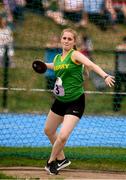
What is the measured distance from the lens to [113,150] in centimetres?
1050

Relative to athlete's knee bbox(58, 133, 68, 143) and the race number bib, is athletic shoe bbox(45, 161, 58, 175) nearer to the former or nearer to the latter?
athlete's knee bbox(58, 133, 68, 143)

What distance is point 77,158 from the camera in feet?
32.1

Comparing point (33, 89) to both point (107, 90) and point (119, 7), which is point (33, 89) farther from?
point (119, 7)

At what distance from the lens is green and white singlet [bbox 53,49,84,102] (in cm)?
859

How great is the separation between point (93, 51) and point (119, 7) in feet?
4.01

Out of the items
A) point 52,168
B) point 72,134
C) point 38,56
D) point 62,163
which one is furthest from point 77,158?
point 38,56

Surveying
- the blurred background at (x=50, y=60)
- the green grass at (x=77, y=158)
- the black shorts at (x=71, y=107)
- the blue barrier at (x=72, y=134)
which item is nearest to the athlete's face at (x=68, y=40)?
the black shorts at (x=71, y=107)

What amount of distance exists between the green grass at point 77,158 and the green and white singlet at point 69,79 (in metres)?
1.17

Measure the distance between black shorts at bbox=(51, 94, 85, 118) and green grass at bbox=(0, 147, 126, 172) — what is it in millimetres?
952

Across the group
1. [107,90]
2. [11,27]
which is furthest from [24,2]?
[107,90]

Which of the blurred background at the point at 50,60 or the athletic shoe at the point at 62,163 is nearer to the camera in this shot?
the athletic shoe at the point at 62,163

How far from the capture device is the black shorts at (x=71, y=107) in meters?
8.59

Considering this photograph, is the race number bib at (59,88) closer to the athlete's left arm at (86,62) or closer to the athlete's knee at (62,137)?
the athlete's left arm at (86,62)

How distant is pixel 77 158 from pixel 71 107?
139 cm
